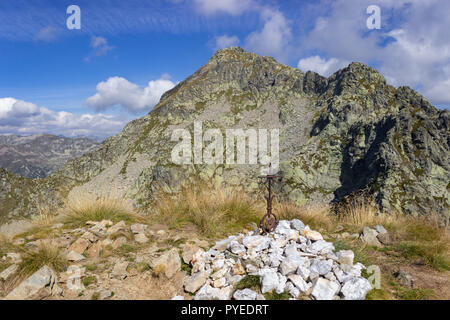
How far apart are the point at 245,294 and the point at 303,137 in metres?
96.0

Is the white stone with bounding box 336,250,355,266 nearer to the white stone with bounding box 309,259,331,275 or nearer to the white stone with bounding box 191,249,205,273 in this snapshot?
the white stone with bounding box 309,259,331,275

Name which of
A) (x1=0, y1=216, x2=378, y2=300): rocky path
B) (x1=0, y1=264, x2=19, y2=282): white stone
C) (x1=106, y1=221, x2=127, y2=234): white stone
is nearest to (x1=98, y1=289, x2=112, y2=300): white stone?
(x1=0, y1=216, x2=378, y2=300): rocky path

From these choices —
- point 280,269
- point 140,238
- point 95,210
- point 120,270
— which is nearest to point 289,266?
point 280,269

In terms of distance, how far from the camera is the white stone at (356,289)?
453 centimetres

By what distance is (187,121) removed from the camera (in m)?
118

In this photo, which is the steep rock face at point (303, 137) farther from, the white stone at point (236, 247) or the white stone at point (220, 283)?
the white stone at point (220, 283)

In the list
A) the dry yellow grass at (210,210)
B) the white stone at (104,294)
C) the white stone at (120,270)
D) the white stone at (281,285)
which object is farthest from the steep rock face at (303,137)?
the white stone at (281,285)

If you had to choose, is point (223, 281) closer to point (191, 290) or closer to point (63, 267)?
point (191, 290)

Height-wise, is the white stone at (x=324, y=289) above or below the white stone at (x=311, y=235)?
below

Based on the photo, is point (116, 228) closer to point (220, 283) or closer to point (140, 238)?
point (140, 238)

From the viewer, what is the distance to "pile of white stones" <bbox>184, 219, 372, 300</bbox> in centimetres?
468

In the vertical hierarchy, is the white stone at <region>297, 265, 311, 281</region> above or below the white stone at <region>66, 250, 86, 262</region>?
above

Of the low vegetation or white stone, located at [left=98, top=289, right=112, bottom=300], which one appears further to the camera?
the low vegetation
